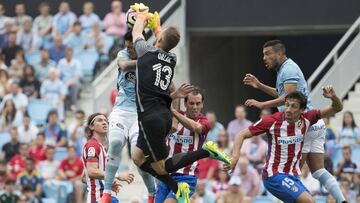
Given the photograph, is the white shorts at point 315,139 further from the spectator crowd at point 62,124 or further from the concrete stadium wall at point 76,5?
the concrete stadium wall at point 76,5

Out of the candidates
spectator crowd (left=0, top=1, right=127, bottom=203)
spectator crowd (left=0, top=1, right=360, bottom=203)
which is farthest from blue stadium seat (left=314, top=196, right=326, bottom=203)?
spectator crowd (left=0, top=1, right=127, bottom=203)

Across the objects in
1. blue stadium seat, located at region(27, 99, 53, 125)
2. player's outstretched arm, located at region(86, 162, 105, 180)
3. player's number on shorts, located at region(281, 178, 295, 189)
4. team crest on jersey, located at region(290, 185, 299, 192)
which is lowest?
team crest on jersey, located at region(290, 185, 299, 192)

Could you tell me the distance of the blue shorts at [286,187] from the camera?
15250mm

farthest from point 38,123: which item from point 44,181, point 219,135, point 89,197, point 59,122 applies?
point 89,197

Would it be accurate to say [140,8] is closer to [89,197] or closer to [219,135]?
[89,197]

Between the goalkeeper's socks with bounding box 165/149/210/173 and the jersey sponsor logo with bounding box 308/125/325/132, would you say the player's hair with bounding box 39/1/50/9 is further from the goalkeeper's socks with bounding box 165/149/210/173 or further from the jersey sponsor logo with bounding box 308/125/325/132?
the goalkeeper's socks with bounding box 165/149/210/173

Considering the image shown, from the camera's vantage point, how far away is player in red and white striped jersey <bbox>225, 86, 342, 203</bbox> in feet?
50.0

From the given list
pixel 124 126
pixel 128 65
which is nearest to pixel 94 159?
pixel 124 126

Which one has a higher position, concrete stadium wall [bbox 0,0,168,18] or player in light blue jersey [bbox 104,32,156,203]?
concrete stadium wall [bbox 0,0,168,18]

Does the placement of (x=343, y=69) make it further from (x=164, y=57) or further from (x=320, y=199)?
(x=164, y=57)

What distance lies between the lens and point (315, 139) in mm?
15812

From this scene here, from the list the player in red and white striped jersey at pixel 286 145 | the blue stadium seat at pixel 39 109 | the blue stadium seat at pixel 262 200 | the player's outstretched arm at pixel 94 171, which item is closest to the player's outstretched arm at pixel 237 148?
the player in red and white striped jersey at pixel 286 145

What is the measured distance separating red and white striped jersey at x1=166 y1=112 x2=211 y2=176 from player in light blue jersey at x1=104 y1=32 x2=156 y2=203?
498 millimetres

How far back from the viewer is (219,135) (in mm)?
23406
